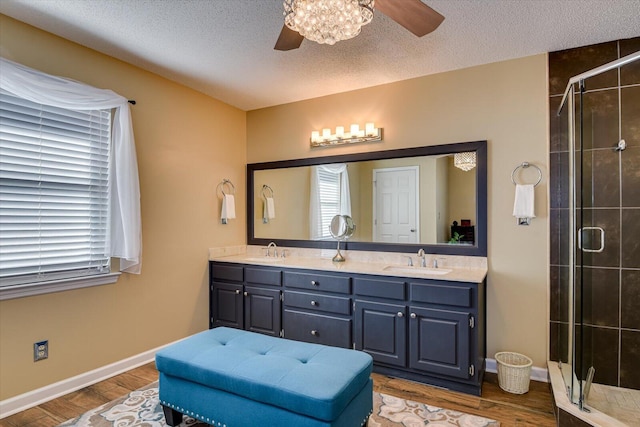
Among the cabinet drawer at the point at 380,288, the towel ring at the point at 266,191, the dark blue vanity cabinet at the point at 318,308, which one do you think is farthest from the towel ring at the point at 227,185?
the cabinet drawer at the point at 380,288

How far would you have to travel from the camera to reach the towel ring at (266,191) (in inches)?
163

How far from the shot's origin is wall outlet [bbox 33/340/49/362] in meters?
2.42

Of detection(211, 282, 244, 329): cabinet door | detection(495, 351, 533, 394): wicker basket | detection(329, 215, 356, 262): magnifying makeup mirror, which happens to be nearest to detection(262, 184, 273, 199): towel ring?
detection(329, 215, 356, 262): magnifying makeup mirror

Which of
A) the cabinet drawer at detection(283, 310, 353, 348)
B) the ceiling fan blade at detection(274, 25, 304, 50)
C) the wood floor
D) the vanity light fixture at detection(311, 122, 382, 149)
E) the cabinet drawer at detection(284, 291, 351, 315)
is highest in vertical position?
the ceiling fan blade at detection(274, 25, 304, 50)

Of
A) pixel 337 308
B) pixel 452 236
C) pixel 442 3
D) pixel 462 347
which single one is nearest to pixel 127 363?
pixel 337 308

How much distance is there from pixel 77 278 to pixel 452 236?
294cm

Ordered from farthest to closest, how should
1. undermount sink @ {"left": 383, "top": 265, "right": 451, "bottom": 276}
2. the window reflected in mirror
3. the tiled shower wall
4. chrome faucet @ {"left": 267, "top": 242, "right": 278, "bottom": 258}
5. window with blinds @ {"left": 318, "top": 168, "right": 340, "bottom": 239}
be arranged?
chrome faucet @ {"left": 267, "top": 242, "right": 278, "bottom": 258} < window with blinds @ {"left": 318, "top": 168, "right": 340, "bottom": 239} < the window reflected in mirror < undermount sink @ {"left": 383, "top": 265, "right": 451, "bottom": 276} < the tiled shower wall

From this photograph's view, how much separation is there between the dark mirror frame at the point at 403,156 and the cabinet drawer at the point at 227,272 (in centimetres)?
59

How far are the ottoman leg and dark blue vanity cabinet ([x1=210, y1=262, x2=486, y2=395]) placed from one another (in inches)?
48.5

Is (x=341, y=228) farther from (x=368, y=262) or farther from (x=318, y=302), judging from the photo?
(x=318, y=302)

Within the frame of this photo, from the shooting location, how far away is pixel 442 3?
2137mm

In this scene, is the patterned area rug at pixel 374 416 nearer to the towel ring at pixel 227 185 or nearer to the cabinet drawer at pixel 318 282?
the cabinet drawer at pixel 318 282

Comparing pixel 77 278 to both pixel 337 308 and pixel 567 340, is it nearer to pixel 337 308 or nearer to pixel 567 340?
pixel 337 308

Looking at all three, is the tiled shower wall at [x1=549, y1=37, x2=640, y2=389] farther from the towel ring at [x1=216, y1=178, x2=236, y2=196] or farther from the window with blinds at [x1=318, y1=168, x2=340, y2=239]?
the towel ring at [x1=216, y1=178, x2=236, y2=196]
